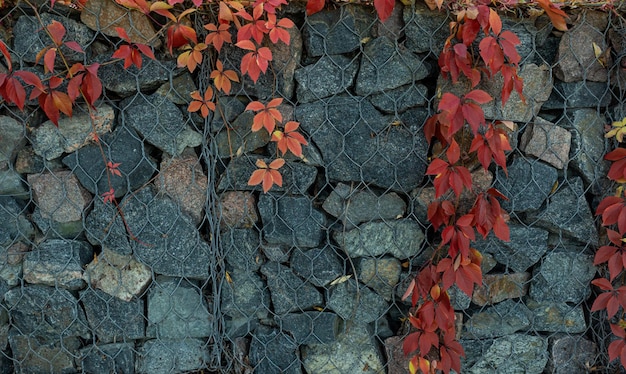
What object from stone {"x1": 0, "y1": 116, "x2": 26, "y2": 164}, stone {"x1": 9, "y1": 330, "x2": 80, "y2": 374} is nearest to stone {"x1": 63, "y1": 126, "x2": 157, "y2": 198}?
stone {"x1": 0, "y1": 116, "x2": 26, "y2": 164}

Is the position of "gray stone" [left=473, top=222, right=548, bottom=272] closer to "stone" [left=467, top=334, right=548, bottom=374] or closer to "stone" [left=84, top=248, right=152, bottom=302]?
"stone" [left=467, top=334, right=548, bottom=374]

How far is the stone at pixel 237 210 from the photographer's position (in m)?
1.54

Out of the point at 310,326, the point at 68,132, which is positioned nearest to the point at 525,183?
the point at 310,326

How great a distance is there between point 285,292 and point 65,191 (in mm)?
670

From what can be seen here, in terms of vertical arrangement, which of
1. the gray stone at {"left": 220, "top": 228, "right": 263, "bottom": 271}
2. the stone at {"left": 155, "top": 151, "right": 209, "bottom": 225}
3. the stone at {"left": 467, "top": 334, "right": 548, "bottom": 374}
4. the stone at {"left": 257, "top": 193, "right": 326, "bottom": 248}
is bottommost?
the stone at {"left": 467, "top": 334, "right": 548, "bottom": 374}

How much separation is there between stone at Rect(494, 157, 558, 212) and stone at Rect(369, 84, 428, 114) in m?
0.31

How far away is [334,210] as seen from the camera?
1547mm

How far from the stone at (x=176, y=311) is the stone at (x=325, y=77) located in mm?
630

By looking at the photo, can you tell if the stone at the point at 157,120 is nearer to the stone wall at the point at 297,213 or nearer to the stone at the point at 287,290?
the stone wall at the point at 297,213

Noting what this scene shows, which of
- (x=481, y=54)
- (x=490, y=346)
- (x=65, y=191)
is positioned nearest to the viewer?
(x=481, y=54)

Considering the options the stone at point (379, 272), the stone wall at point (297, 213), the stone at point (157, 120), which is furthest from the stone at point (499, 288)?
the stone at point (157, 120)

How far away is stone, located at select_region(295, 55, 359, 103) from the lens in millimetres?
1502

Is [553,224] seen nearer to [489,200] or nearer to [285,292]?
[489,200]

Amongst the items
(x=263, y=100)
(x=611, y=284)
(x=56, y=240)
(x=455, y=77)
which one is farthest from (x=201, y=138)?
(x=611, y=284)
